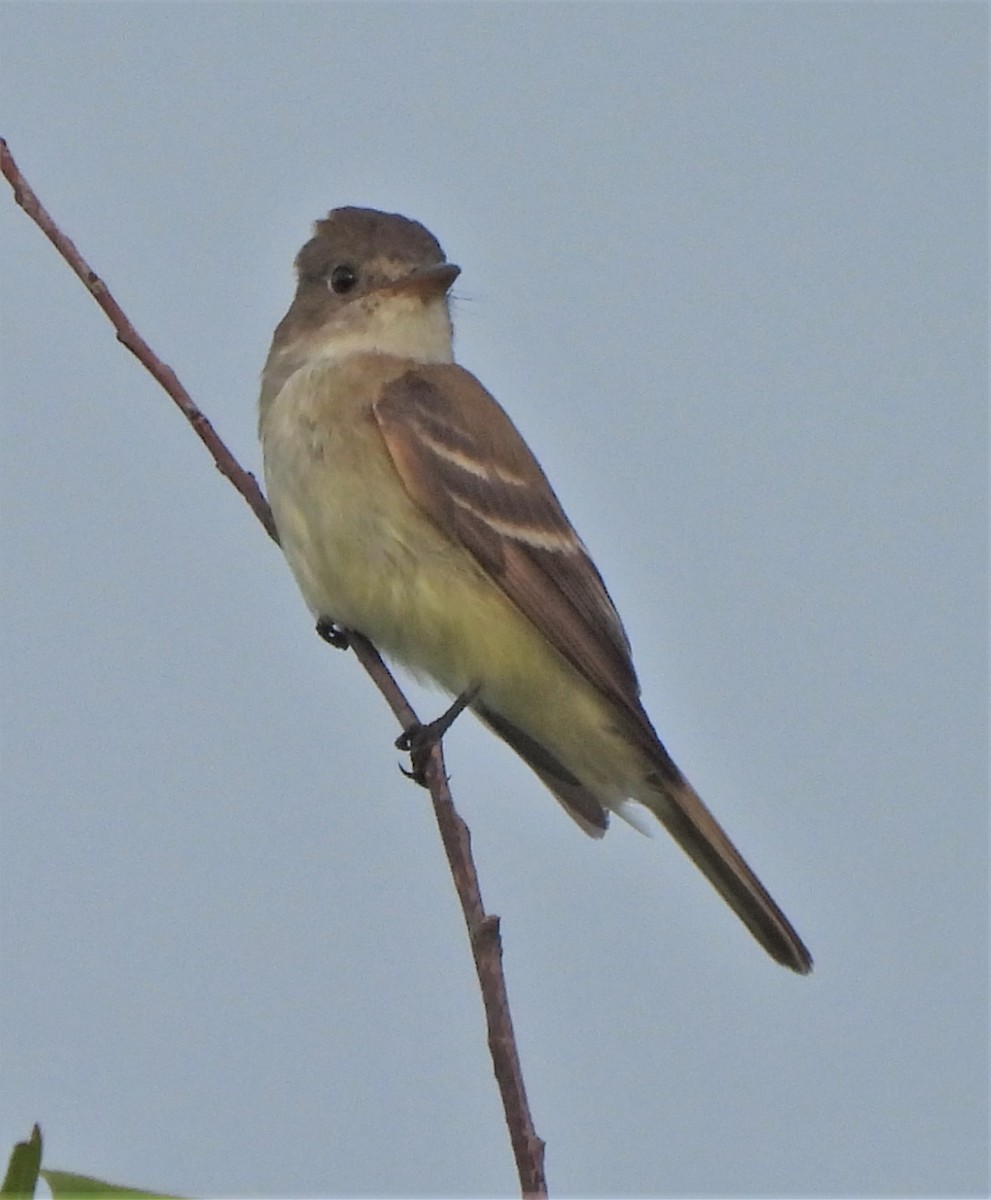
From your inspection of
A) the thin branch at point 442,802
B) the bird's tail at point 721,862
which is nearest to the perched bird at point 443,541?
the bird's tail at point 721,862

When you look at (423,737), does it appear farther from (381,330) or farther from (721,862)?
(381,330)

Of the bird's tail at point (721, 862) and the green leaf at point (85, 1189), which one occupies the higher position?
the bird's tail at point (721, 862)

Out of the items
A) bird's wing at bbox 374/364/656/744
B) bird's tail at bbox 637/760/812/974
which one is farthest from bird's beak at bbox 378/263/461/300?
bird's tail at bbox 637/760/812/974

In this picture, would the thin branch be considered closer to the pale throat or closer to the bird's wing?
the bird's wing

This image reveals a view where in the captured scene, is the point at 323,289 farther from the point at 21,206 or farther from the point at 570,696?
the point at 21,206

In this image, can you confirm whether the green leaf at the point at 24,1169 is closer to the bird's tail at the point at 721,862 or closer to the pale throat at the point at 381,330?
the bird's tail at the point at 721,862
